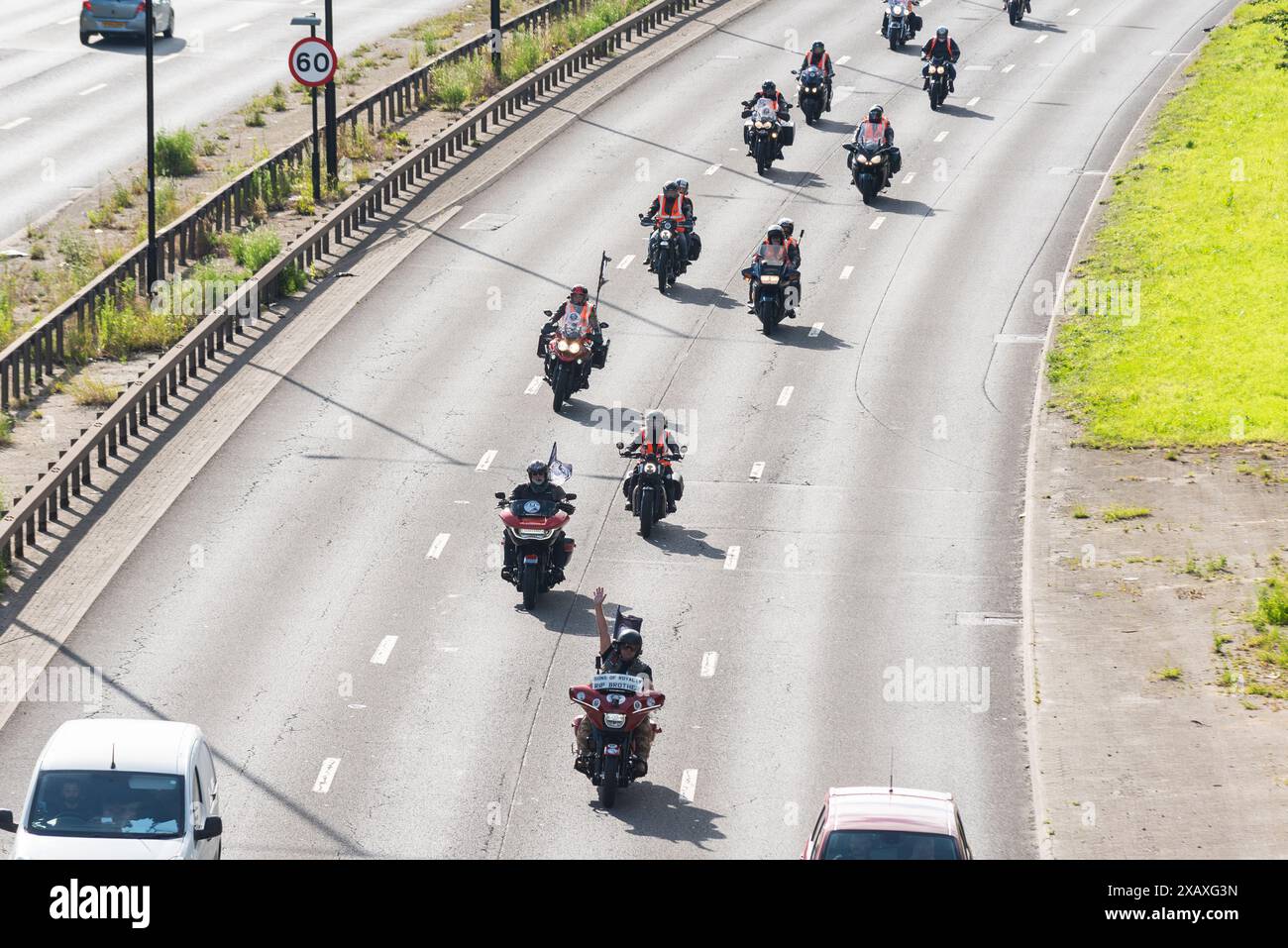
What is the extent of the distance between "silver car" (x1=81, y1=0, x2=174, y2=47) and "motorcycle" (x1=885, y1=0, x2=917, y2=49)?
2097 cm

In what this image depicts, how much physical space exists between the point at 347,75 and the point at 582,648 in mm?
34222

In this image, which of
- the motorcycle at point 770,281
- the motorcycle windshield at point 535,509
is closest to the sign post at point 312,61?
the motorcycle at point 770,281

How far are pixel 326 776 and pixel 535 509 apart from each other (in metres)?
5.42

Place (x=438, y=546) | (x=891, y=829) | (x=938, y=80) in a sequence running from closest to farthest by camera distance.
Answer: (x=891, y=829) → (x=438, y=546) → (x=938, y=80)

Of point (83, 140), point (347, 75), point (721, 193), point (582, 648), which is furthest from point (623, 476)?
point (347, 75)

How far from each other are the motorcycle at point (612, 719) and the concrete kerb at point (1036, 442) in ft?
13.4

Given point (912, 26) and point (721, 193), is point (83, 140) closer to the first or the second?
point (721, 193)

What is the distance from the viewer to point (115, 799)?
17.6 meters

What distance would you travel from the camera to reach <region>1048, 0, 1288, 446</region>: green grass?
34.5m

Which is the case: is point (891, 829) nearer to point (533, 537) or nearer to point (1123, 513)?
point (533, 537)

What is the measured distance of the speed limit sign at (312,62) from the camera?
43.8 meters

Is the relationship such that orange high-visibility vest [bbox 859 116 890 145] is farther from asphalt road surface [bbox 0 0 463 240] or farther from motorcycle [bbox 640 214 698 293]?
asphalt road surface [bbox 0 0 463 240]

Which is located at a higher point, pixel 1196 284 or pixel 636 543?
pixel 636 543

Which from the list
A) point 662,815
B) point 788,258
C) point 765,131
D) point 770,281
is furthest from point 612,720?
point 765,131
